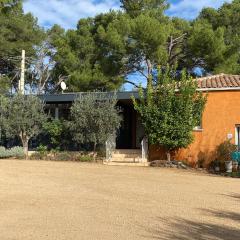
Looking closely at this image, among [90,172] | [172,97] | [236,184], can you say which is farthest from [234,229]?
[172,97]

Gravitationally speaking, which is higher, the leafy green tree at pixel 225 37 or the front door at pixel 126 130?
the leafy green tree at pixel 225 37

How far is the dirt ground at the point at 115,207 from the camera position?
784 centimetres

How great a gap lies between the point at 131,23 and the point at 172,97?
10.8m

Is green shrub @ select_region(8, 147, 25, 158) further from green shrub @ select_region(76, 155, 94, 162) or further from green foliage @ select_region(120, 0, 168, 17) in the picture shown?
green foliage @ select_region(120, 0, 168, 17)

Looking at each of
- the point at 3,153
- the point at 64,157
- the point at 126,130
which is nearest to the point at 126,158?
the point at 64,157

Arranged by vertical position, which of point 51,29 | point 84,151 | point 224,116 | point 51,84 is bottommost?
point 84,151

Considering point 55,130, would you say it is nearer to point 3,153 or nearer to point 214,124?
point 3,153

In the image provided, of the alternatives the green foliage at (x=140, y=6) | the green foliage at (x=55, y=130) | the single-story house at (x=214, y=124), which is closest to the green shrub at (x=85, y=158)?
the single-story house at (x=214, y=124)

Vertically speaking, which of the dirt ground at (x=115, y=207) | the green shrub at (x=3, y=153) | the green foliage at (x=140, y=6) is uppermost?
the green foliage at (x=140, y=6)

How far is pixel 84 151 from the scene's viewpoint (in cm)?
2334

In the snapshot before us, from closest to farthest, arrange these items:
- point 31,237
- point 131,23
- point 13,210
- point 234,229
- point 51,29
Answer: point 31,237
point 234,229
point 13,210
point 131,23
point 51,29

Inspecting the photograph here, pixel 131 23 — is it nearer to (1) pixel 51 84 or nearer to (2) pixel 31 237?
(1) pixel 51 84

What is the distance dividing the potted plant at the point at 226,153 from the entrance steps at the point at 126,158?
3241 millimetres

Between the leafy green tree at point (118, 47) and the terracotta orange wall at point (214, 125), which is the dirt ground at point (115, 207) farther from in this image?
the leafy green tree at point (118, 47)
